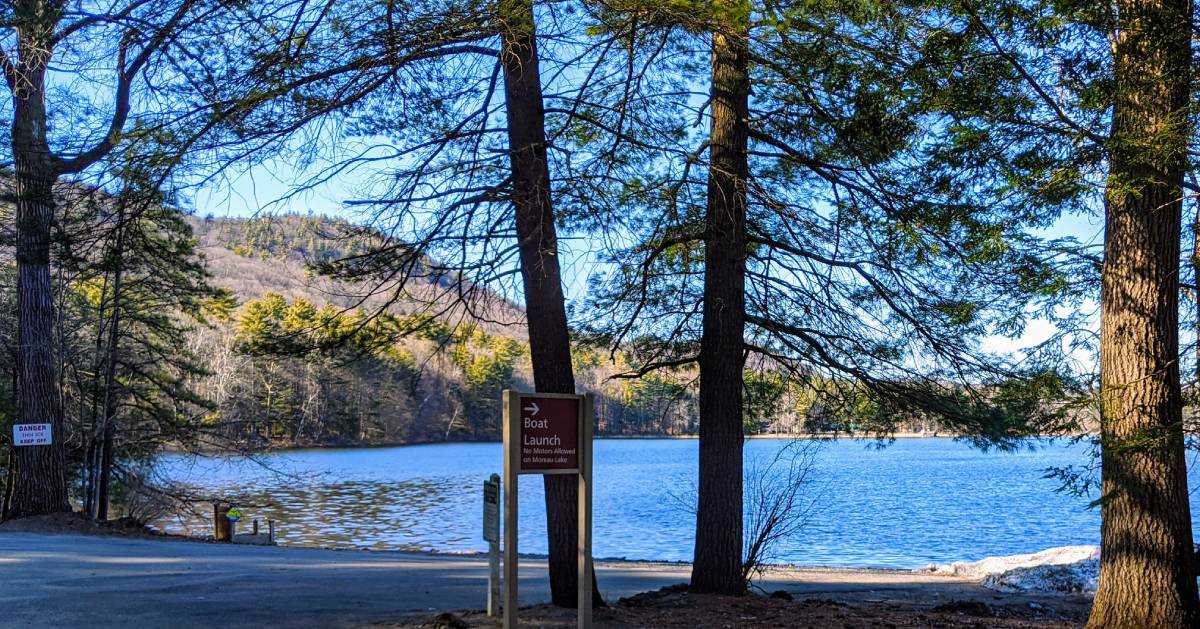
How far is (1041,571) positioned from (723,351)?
6.97 meters

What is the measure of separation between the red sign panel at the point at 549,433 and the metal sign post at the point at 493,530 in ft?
1.85

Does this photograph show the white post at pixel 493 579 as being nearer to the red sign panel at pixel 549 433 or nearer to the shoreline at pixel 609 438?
the red sign panel at pixel 549 433

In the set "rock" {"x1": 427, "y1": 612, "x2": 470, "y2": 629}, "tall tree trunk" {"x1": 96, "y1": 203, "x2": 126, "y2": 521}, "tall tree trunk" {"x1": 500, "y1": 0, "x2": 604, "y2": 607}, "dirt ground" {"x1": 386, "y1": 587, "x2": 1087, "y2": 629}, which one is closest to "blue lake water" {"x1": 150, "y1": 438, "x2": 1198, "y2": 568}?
"dirt ground" {"x1": 386, "y1": 587, "x2": 1087, "y2": 629}

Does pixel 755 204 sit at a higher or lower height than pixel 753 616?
higher

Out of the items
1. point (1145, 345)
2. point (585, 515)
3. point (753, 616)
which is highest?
point (1145, 345)

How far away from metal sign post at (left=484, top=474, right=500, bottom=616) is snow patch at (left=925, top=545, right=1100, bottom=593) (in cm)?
797

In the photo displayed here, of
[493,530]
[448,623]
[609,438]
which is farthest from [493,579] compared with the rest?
[609,438]

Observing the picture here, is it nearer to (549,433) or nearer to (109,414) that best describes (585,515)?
(549,433)

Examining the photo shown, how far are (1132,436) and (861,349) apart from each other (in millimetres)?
3143

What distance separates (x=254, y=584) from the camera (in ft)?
28.3

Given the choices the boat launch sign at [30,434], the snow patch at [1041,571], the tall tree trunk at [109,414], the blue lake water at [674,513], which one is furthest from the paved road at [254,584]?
the tall tree trunk at [109,414]

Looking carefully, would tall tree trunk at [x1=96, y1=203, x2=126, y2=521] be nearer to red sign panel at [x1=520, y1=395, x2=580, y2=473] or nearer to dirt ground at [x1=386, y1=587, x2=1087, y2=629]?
dirt ground at [x1=386, y1=587, x2=1087, y2=629]

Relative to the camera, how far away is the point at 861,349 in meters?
9.16

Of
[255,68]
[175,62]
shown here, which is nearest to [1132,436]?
[255,68]
